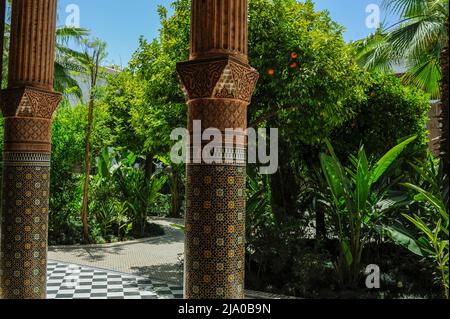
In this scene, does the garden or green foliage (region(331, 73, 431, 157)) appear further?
green foliage (region(331, 73, 431, 157))

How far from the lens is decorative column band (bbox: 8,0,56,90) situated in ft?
13.1

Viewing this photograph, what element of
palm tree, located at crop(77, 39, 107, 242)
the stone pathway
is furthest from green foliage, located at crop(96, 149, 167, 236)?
palm tree, located at crop(77, 39, 107, 242)

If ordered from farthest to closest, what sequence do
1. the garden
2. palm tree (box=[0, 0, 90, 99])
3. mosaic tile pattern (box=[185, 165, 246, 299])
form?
1. palm tree (box=[0, 0, 90, 99])
2. the garden
3. mosaic tile pattern (box=[185, 165, 246, 299])

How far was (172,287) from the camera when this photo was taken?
19.4 ft

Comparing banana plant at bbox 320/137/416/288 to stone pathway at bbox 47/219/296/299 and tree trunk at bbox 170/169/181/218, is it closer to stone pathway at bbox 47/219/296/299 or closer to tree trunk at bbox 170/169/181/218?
stone pathway at bbox 47/219/296/299

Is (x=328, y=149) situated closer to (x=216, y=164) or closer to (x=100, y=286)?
(x=100, y=286)

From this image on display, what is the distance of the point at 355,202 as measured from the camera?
17.2 feet

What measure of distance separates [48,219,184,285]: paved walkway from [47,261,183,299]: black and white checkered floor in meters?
0.30

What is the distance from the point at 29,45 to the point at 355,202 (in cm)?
396

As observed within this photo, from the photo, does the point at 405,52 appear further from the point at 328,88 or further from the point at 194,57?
the point at 194,57

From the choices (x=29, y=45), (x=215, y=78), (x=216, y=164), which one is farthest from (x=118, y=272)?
(x=215, y=78)

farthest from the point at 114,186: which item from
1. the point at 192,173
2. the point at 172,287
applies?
the point at 192,173
